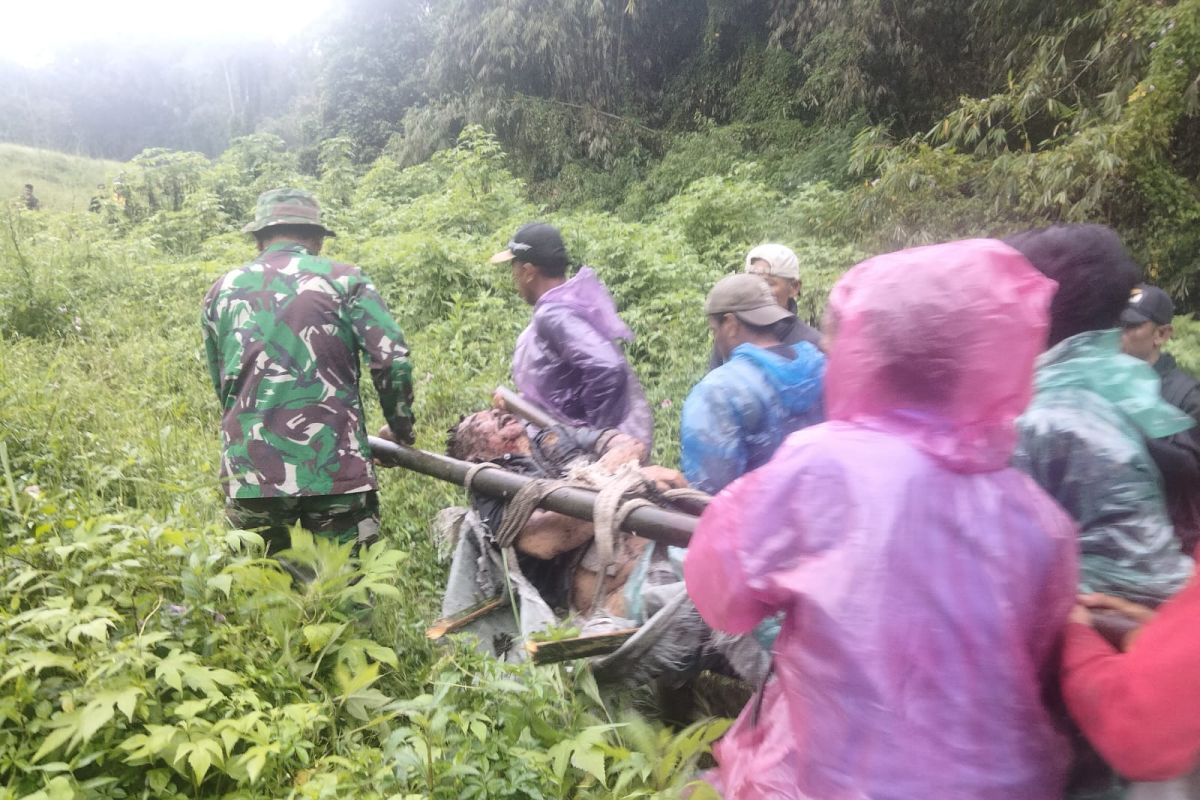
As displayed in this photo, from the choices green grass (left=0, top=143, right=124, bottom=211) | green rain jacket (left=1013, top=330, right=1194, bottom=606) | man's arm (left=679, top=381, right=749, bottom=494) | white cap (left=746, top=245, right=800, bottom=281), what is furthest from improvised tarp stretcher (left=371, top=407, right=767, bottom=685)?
green grass (left=0, top=143, right=124, bottom=211)

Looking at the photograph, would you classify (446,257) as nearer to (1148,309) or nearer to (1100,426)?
(1148,309)

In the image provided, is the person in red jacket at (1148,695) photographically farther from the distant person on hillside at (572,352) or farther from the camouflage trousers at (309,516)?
the camouflage trousers at (309,516)

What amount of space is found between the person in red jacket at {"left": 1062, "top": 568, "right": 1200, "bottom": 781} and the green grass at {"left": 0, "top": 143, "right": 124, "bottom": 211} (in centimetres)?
1957

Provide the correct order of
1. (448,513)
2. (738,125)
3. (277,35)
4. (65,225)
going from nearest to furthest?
(448,513), (65,225), (738,125), (277,35)

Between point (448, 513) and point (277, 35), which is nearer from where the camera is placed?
point (448, 513)

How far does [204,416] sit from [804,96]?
30.7 ft

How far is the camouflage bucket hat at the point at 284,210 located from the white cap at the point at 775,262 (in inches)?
78.4

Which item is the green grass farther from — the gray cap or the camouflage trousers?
the gray cap

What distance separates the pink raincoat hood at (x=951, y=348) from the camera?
1.11 metres

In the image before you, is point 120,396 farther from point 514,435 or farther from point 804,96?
point 804,96

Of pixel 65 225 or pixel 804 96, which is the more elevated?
pixel 804 96

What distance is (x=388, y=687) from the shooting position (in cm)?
252

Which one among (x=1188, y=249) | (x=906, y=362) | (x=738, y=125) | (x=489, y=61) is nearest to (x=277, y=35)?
(x=489, y=61)

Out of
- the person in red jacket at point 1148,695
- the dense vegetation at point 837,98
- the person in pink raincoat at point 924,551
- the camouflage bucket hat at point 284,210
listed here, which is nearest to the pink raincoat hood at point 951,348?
the person in pink raincoat at point 924,551
